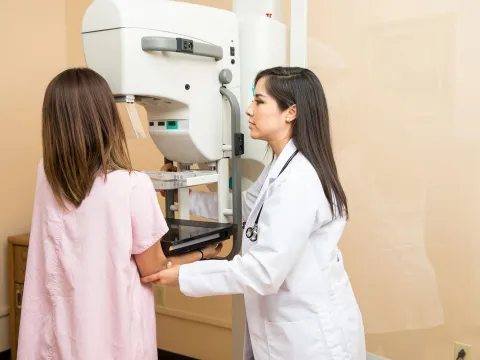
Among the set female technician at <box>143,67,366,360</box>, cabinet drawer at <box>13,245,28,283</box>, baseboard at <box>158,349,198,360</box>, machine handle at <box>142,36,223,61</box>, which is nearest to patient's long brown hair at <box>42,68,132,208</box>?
machine handle at <box>142,36,223,61</box>

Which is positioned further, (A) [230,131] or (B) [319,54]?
(B) [319,54]

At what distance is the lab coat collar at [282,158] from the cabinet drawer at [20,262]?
1.73 meters

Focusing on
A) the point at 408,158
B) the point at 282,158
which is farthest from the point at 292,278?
the point at 408,158

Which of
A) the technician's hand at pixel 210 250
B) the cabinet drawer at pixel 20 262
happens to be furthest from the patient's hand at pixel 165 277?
the cabinet drawer at pixel 20 262

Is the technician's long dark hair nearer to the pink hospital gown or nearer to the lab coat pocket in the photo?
the lab coat pocket

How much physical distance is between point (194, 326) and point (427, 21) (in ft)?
6.15

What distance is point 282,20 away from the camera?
192 cm

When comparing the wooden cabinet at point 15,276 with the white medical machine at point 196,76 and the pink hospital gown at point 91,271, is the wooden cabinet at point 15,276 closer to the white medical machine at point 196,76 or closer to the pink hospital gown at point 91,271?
the white medical machine at point 196,76

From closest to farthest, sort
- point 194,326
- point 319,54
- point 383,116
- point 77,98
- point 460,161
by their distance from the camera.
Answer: point 77,98 < point 460,161 < point 383,116 < point 319,54 < point 194,326

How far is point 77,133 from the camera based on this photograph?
4.05 ft

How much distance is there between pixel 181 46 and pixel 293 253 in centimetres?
64

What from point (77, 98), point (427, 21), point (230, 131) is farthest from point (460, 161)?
point (77, 98)

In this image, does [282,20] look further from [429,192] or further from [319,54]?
[429,192]

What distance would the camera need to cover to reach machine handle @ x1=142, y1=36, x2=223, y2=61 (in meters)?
1.40
